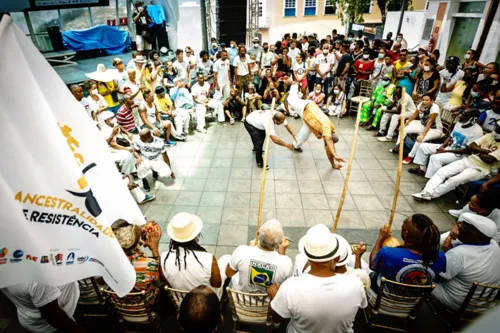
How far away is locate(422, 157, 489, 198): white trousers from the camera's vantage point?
4.66 meters

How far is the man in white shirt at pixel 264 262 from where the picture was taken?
2.50 m

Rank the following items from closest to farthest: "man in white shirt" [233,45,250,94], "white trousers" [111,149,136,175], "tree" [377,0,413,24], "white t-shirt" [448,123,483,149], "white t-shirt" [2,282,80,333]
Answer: "white t-shirt" [2,282,80,333] < "white t-shirt" [448,123,483,149] < "white trousers" [111,149,136,175] < "man in white shirt" [233,45,250,94] < "tree" [377,0,413,24]

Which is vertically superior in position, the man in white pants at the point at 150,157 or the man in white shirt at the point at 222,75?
the man in white shirt at the point at 222,75

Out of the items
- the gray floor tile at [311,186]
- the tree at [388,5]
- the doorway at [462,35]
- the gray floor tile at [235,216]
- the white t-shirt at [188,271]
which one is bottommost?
the gray floor tile at [235,216]

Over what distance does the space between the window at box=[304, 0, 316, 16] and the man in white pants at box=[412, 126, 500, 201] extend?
2229 centimetres

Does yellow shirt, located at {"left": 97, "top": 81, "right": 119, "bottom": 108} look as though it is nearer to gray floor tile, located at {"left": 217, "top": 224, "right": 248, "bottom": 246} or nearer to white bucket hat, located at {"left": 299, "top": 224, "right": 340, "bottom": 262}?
gray floor tile, located at {"left": 217, "top": 224, "right": 248, "bottom": 246}

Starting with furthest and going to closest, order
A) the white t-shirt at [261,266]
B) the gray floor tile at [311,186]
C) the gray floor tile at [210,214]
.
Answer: the gray floor tile at [311,186] → the gray floor tile at [210,214] → the white t-shirt at [261,266]

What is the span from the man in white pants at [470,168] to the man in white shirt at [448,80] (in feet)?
9.31

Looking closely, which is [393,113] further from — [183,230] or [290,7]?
[290,7]

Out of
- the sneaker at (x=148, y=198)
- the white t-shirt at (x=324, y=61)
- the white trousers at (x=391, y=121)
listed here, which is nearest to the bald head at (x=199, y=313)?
the sneaker at (x=148, y=198)

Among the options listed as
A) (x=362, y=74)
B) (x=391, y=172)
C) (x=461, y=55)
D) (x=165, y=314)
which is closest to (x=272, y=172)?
(x=391, y=172)

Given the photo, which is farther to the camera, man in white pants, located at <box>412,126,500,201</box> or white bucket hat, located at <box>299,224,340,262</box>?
man in white pants, located at <box>412,126,500,201</box>

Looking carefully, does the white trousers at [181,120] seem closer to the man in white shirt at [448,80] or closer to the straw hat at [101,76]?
the straw hat at [101,76]

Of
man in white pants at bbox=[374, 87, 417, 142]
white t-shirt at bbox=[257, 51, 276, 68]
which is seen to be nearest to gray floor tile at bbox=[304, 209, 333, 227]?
man in white pants at bbox=[374, 87, 417, 142]
